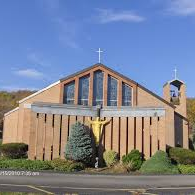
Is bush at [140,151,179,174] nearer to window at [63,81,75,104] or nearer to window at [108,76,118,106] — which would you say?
window at [108,76,118,106]

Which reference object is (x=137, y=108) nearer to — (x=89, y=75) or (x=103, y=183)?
(x=89, y=75)

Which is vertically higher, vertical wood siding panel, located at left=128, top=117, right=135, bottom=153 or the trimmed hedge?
vertical wood siding panel, located at left=128, top=117, right=135, bottom=153

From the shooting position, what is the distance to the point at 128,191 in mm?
17625

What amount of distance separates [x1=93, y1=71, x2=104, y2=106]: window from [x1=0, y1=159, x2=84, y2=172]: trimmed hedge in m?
10.5

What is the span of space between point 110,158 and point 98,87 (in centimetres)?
871

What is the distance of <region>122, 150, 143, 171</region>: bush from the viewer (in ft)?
84.9

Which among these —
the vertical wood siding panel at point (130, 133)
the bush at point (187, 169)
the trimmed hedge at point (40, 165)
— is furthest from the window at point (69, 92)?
the bush at point (187, 169)

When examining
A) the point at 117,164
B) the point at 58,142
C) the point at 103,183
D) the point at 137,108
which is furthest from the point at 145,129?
the point at 103,183

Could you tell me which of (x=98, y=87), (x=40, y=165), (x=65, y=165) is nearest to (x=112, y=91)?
(x=98, y=87)

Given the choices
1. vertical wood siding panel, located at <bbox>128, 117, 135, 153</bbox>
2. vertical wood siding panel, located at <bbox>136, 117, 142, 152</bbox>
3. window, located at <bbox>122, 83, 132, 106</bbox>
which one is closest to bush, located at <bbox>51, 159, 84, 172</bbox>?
vertical wood siding panel, located at <bbox>128, 117, 135, 153</bbox>

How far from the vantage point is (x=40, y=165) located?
76.0 feet

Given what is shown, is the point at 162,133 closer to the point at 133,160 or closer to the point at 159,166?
the point at 133,160

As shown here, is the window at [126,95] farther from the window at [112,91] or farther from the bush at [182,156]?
the bush at [182,156]

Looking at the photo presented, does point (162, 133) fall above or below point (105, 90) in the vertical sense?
below
